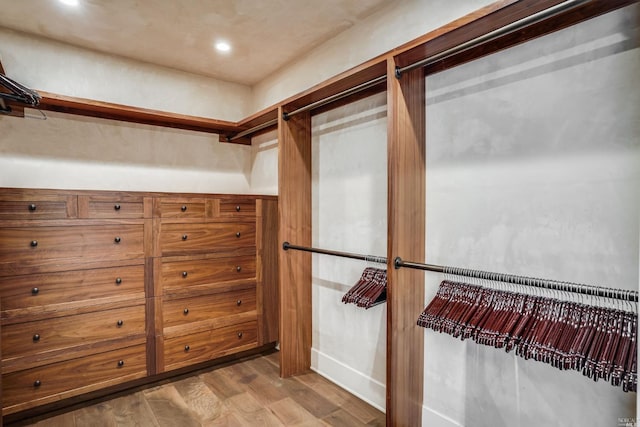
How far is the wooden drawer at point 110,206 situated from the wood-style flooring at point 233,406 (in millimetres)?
1244

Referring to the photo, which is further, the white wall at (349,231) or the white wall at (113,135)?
the white wall at (113,135)

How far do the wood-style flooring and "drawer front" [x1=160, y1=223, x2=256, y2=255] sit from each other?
98cm

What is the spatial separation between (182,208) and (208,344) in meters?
1.08

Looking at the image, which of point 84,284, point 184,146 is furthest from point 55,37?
point 84,284

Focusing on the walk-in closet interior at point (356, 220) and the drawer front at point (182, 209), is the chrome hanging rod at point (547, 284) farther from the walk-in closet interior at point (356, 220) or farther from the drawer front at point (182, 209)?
the drawer front at point (182, 209)

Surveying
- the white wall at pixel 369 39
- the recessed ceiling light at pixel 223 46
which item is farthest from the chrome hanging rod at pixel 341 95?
the recessed ceiling light at pixel 223 46

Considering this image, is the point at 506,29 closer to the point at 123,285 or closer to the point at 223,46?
the point at 223,46

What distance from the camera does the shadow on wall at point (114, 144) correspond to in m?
2.60

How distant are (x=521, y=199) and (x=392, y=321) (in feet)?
2.70

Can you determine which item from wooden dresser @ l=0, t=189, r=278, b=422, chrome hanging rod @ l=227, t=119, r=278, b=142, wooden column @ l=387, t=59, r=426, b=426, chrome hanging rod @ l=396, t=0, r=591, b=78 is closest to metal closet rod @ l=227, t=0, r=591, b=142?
chrome hanging rod @ l=396, t=0, r=591, b=78

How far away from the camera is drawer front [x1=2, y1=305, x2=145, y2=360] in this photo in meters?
2.13

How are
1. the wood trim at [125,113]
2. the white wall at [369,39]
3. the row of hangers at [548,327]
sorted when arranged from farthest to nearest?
1. the wood trim at [125,113]
2. the white wall at [369,39]
3. the row of hangers at [548,327]

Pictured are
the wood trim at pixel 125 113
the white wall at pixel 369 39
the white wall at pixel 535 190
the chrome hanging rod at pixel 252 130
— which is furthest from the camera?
the chrome hanging rod at pixel 252 130

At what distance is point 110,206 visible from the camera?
94.2 inches
